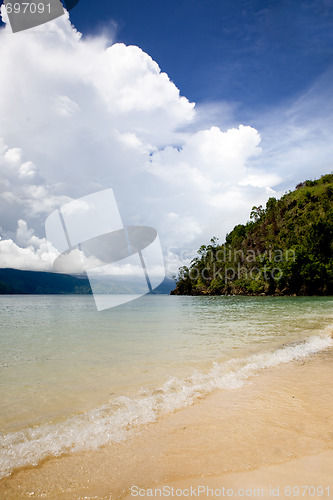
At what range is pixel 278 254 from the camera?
68375 mm

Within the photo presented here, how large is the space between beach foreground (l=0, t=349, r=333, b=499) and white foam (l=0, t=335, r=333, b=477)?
0.18 meters

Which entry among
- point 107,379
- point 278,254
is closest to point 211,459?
point 107,379

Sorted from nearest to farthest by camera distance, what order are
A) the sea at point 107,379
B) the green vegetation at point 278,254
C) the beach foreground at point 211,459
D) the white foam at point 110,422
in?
the beach foreground at point 211,459 → the white foam at point 110,422 → the sea at point 107,379 → the green vegetation at point 278,254

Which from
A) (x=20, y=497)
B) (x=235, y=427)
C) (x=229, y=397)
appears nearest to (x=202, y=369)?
(x=229, y=397)

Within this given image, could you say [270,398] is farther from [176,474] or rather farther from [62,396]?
[62,396]

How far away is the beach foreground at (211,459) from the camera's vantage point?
2.22 m

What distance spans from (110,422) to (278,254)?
71667 mm

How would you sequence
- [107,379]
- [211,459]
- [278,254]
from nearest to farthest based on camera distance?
1. [211,459]
2. [107,379]
3. [278,254]

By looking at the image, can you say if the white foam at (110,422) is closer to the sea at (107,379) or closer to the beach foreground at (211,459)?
the sea at (107,379)

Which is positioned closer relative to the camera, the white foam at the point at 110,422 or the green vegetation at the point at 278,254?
the white foam at the point at 110,422

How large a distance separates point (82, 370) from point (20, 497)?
4.04 m

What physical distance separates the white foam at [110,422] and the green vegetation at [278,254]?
212 feet

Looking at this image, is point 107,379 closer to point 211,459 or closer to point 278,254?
point 211,459

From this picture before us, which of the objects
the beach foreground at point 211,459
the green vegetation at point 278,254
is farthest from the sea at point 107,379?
the green vegetation at point 278,254
